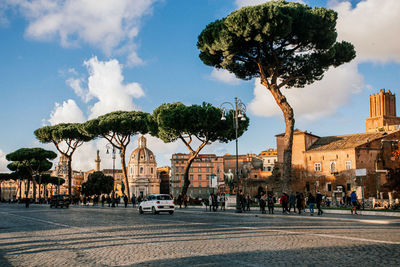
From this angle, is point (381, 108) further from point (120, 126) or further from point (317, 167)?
point (120, 126)

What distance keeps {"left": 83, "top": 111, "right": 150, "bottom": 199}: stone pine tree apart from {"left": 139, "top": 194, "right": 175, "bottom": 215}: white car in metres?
23.3

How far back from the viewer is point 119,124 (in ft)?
169

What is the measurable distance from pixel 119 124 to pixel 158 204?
26.7 metres

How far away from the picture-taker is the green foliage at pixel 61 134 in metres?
59.3

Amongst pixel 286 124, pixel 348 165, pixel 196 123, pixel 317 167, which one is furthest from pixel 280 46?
pixel 317 167

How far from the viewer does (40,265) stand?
762 centimetres

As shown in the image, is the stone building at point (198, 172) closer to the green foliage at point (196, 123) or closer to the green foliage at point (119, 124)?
the green foliage at point (119, 124)

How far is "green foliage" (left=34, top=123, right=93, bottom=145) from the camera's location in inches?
2336

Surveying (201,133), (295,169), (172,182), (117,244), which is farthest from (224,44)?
(172,182)

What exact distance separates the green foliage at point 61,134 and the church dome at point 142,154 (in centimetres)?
8480

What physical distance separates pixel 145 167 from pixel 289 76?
385 feet

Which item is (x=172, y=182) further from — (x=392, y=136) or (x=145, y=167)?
(x=392, y=136)

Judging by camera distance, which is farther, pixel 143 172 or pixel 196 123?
pixel 143 172

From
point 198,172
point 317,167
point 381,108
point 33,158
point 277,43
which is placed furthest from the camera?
point 198,172
